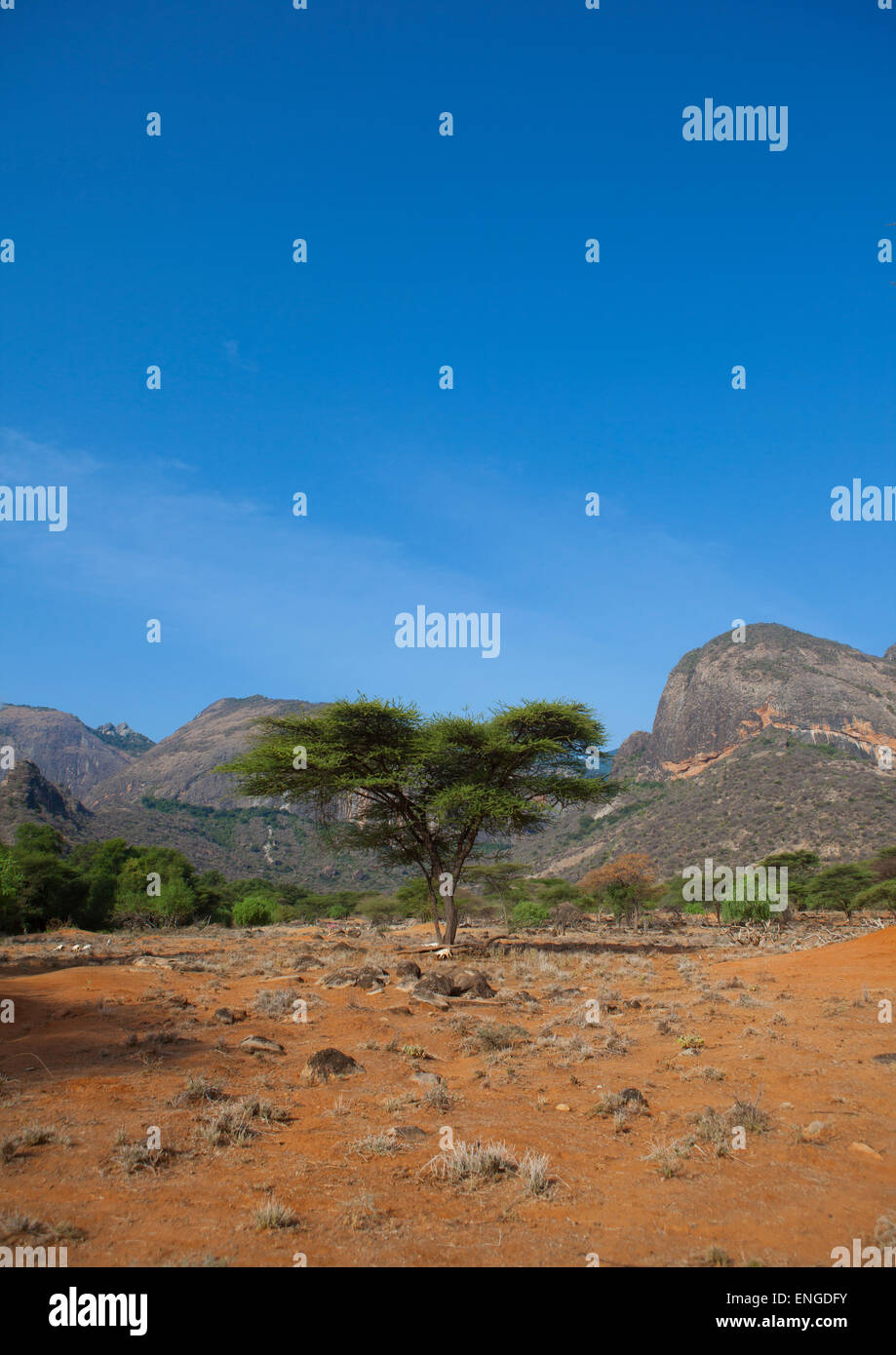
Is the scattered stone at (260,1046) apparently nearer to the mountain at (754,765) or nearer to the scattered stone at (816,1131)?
the scattered stone at (816,1131)

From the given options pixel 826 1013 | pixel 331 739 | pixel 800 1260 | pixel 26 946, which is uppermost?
pixel 331 739

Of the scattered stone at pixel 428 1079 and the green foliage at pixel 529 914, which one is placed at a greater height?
the scattered stone at pixel 428 1079

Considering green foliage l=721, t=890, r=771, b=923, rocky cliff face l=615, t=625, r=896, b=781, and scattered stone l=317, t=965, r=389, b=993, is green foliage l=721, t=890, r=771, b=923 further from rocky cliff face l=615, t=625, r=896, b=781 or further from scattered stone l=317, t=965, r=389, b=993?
rocky cliff face l=615, t=625, r=896, b=781

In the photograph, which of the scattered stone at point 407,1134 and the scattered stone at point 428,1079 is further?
the scattered stone at point 428,1079

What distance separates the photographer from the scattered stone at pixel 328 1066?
33.0 feet

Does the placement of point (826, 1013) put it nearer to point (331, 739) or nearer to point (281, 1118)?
point (281, 1118)

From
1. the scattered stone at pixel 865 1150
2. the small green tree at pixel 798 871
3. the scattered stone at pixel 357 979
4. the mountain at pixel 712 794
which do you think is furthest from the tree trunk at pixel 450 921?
the mountain at pixel 712 794

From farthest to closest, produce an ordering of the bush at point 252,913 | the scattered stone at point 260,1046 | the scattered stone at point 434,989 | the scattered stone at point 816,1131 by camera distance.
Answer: the bush at point 252,913
the scattered stone at point 434,989
the scattered stone at point 260,1046
the scattered stone at point 816,1131

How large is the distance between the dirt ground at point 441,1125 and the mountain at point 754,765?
4661 cm

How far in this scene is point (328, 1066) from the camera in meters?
10.3

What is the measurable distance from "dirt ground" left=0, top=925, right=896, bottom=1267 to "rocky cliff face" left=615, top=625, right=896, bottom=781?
4314 inches
